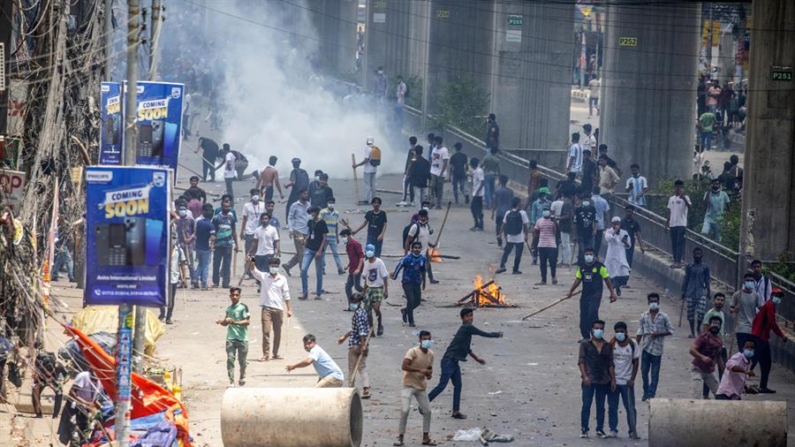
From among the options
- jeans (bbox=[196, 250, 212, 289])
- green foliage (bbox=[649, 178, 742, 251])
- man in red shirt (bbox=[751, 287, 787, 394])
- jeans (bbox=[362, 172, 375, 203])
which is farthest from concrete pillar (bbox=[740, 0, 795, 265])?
jeans (bbox=[362, 172, 375, 203])

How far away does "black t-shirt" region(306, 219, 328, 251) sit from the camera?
2677 cm

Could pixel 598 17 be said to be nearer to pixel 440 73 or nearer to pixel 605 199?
pixel 440 73

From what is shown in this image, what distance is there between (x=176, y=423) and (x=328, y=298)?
10817 mm

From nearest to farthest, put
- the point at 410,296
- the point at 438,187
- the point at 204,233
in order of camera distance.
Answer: the point at 410,296 < the point at 204,233 < the point at 438,187

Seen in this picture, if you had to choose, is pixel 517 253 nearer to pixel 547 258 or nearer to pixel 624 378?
pixel 547 258

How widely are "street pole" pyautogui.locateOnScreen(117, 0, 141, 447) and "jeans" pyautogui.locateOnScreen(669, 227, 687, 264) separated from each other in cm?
1433

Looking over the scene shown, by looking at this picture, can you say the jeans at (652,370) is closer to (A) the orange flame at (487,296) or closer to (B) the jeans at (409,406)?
(B) the jeans at (409,406)

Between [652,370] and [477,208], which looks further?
[477,208]

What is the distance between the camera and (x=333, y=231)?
2778 cm

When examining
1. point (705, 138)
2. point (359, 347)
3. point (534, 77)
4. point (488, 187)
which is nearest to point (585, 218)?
point (488, 187)

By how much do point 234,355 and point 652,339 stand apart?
5.32 metres

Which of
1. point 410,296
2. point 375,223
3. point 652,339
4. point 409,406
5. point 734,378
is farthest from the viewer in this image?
point 375,223

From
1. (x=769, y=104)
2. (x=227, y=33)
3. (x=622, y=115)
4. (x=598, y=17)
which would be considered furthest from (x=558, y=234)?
(x=227, y=33)

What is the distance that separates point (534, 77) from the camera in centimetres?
4578
